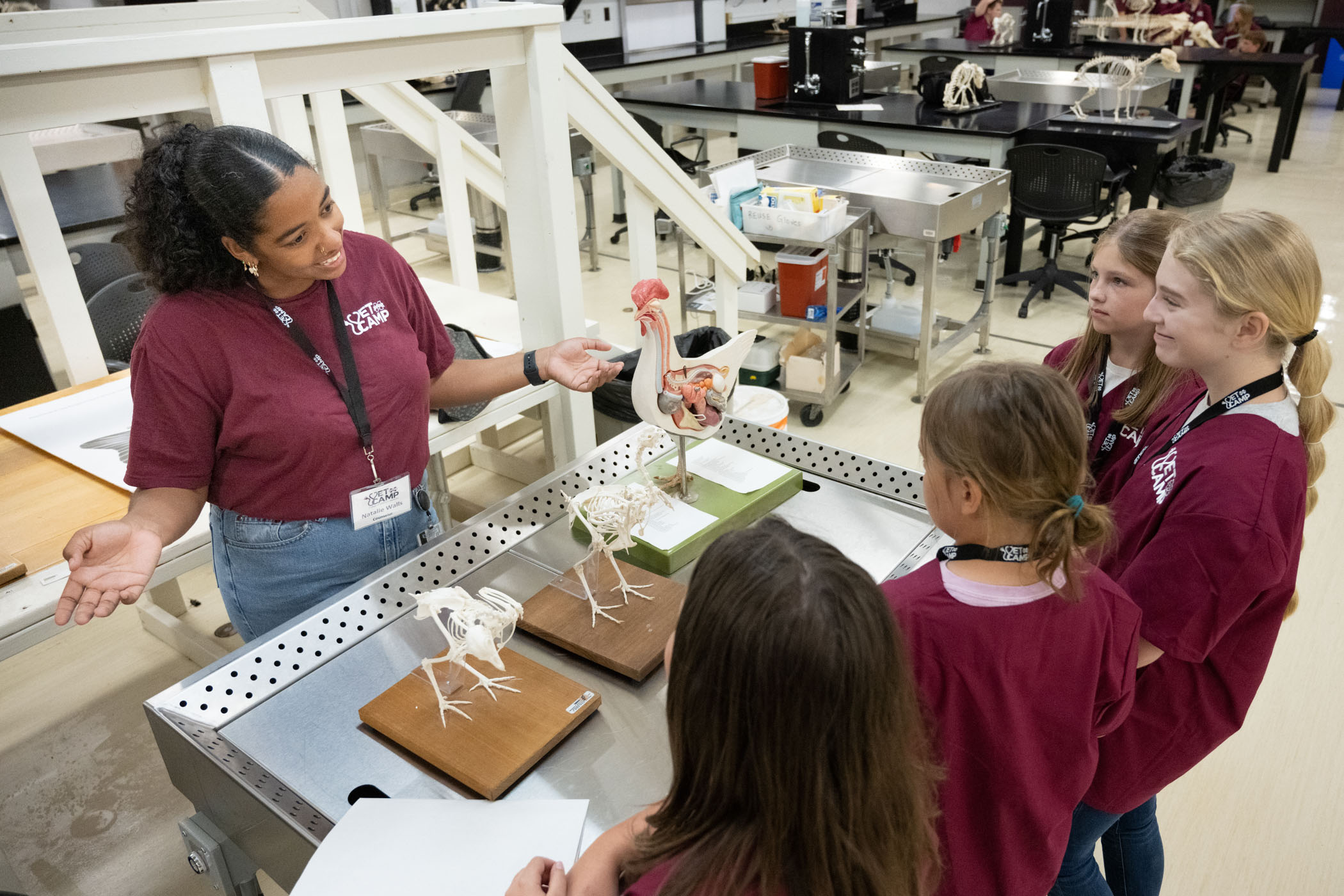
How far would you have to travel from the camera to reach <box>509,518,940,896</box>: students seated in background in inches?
31.2

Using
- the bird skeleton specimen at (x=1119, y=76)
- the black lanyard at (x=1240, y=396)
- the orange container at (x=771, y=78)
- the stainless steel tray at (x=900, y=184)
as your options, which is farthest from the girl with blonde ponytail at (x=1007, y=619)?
the orange container at (x=771, y=78)

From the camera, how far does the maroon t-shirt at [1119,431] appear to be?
59.1 inches

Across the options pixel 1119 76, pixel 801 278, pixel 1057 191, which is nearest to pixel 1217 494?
pixel 801 278

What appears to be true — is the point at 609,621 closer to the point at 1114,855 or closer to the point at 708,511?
the point at 708,511

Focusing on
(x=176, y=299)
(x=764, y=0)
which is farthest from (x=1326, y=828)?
(x=764, y=0)

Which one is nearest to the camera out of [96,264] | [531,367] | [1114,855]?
[1114,855]

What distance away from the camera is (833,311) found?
4.00 m

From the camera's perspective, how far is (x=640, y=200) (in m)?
2.78

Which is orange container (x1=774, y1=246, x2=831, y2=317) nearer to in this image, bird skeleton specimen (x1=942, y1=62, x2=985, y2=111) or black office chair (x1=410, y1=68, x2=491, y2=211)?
bird skeleton specimen (x1=942, y1=62, x2=985, y2=111)

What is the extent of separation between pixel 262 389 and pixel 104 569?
34 cm

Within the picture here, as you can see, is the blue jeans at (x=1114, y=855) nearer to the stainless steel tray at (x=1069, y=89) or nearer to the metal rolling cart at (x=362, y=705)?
the metal rolling cart at (x=362, y=705)

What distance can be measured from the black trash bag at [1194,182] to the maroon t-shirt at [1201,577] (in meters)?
4.76

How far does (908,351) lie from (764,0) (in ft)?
26.9

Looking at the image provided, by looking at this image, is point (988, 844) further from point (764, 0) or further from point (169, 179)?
point (764, 0)
